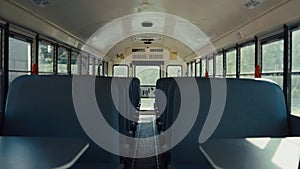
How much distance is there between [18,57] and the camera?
4.61 metres

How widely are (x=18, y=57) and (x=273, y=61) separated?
3.58 m

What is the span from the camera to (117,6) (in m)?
6.19

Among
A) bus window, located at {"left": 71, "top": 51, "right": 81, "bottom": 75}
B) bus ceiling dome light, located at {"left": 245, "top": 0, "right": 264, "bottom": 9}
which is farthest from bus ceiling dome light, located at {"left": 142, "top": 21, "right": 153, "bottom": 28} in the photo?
bus ceiling dome light, located at {"left": 245, "top": 0, "right": 264, "bottom": 9}

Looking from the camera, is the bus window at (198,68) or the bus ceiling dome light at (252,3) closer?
the bus ceiling dome light at (252,3)

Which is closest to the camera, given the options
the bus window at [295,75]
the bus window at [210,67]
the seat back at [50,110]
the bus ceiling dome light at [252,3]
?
the seat back at [50,110]

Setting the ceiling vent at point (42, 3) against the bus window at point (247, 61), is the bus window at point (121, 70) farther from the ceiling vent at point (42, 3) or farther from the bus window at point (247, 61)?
the ceiling vent at point (42, 3)

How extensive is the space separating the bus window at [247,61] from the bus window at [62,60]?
3615 mm

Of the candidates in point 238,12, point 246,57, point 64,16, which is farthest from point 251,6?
point 64,16

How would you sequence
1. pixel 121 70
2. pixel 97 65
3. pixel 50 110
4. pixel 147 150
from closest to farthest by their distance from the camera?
pixel 50 110 → pixel 147 150 → pixel 97 65 → pixel 121 70

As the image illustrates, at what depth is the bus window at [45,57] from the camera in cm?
554

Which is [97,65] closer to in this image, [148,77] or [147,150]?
[148,77]

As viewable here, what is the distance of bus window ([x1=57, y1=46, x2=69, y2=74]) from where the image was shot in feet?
22.2

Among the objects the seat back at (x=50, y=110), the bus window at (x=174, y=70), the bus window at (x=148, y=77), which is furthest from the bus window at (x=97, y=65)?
the seat back at (x=50, y=110)

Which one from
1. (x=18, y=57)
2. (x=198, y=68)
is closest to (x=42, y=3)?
(x=18, y=57)
